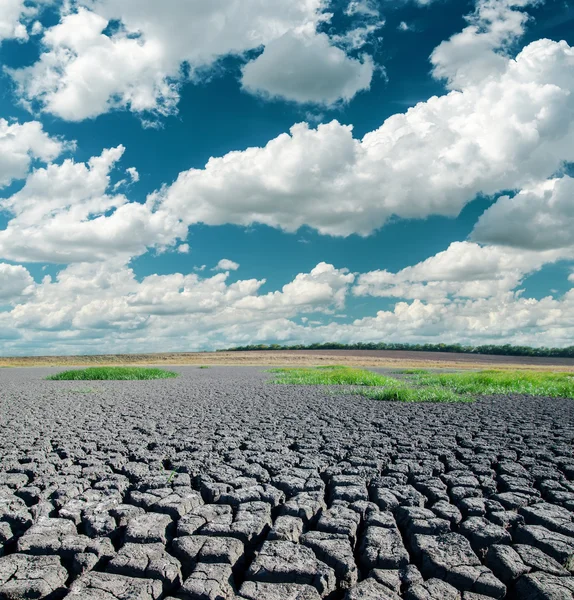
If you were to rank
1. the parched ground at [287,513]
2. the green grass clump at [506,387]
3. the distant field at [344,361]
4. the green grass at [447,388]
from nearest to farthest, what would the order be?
1. the parched ground at [287,513]
2. the green grass at [447,388]
3. the green grass clump at [506,387]
4. the distant field at [344,361]

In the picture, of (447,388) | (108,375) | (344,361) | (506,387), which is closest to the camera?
(447,388)

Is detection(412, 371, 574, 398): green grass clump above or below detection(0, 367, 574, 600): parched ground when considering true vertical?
below

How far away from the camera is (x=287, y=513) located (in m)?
3.24

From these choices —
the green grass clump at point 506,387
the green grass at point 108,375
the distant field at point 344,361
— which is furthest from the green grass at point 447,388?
the distant field at point 344,361

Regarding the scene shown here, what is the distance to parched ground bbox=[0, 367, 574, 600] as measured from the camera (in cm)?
242

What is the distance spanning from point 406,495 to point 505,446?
2.40 m

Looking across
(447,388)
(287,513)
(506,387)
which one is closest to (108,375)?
(447,388)

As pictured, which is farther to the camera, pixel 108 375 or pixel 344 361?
pixel 344 361

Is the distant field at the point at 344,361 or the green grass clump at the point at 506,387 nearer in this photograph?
the green grass clump at the point at 506,387

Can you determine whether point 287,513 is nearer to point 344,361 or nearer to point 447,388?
point 447,388

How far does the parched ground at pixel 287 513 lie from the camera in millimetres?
2416

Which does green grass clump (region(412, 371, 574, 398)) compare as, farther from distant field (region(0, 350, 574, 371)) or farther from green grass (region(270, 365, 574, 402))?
distant field (region(0, 350, 574, 371))

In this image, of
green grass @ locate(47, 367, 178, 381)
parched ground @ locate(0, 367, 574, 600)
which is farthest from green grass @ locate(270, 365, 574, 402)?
green grass @ locate(47, 367, 178, 381)

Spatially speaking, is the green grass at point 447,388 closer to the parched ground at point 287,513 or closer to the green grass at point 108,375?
the parched ground at point 287,513
